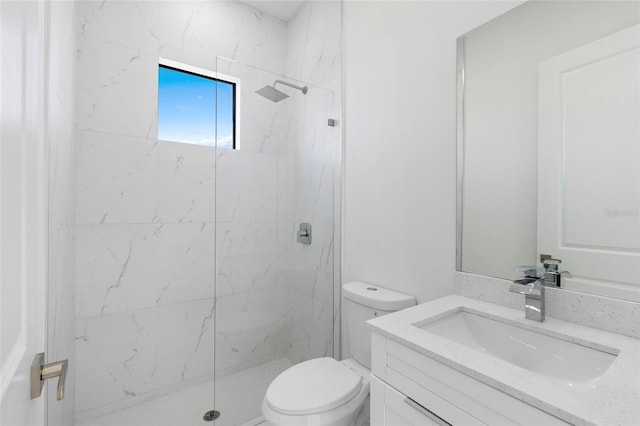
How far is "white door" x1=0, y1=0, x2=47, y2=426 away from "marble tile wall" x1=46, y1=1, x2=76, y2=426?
1.68 feet

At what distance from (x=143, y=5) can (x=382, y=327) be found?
253 cm

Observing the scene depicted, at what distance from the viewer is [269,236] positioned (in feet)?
6.36

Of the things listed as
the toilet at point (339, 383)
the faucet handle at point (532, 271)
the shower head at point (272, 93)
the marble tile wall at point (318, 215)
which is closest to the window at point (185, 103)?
the shower head at point (272, 93)

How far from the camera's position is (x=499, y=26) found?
125 cm

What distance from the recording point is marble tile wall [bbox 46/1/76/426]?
1.15m

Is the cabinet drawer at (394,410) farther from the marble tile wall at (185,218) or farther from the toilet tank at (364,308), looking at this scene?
the marble tile wall at (185,218)

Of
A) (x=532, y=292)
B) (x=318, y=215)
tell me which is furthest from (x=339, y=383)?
(x=318, y=215)

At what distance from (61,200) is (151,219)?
0.70m

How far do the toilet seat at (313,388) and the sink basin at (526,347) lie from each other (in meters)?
0.54

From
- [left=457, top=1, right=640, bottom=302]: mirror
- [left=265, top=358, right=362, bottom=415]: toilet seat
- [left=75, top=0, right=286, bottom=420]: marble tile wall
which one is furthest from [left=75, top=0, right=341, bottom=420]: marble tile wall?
[left=457, top=1, right=640, bottom=302]: mirror

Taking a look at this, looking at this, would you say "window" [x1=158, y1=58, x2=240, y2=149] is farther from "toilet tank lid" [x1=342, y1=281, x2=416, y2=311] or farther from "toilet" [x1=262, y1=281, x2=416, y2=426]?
"toilet" [x1=262, y1=281, x2=416, y2=426]

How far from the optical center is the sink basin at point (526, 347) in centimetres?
87

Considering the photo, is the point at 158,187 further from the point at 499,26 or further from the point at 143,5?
the point at 499,26

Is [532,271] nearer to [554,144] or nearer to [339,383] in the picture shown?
[554,144]
